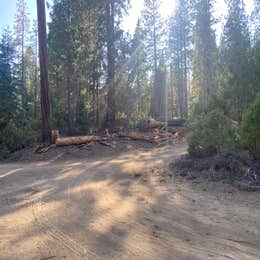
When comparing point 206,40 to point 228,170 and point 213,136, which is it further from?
point 228,170

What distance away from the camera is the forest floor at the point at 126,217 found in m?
3.71

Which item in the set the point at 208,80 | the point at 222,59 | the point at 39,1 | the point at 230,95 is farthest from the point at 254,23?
the point at 39,1

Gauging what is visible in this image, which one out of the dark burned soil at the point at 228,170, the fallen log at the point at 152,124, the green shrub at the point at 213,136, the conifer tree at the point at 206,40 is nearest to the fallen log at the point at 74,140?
the green shrub at the point at 213,136

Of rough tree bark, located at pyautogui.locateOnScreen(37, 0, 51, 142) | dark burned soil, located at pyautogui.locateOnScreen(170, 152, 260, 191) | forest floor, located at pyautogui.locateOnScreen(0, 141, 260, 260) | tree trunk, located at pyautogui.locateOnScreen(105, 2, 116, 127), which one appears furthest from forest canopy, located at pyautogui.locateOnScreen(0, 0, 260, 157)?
forest floor, located at pyautogui.locateOnScreen(0, 141, 260, 260)

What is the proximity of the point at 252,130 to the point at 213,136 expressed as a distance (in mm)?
1217

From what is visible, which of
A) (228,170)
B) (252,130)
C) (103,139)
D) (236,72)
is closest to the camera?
(228,170)

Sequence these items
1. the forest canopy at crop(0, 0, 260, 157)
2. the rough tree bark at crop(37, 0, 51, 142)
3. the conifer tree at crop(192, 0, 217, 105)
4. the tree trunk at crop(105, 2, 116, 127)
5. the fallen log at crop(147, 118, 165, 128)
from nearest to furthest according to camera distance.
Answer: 1. the rough tree bark at crop(37, 0, 51, 142)
2. the forest canopy at crop(0, 0, 260, 157)
3. the tree trunk at crop(105, 2, 116, 127)
4. the fallen log at crop(147, 118, 165, 128)
5. the conifer tree at crop(192, 0, 217, 105)

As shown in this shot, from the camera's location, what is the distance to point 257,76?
16.8 m

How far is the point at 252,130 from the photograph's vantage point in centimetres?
769

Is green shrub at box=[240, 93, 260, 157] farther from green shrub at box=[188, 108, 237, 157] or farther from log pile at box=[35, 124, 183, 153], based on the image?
log pile at box=[35, 124, 183, 153]

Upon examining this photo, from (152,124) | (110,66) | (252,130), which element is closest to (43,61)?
(110,66)

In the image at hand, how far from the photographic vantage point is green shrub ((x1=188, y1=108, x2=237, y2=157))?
329 inches

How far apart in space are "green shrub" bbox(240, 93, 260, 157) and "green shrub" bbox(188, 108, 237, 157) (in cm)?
42

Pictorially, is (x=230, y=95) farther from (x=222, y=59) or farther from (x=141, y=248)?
(x=141, y=248)
